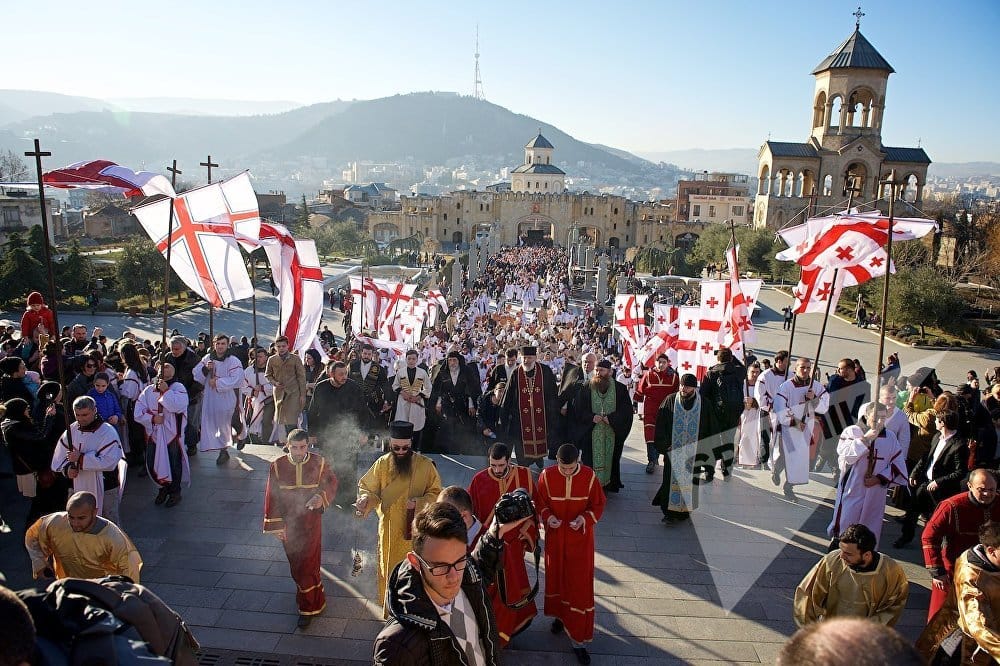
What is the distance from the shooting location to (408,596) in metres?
2.44

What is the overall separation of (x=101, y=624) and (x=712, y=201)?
74.3 meters

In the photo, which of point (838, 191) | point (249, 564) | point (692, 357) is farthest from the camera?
point (838, 191)

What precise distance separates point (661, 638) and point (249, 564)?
3.19 meters

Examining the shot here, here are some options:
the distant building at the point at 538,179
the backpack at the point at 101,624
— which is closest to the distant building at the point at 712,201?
the distant building at the point at 538,179

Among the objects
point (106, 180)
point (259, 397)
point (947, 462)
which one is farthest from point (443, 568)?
point (106, 180)

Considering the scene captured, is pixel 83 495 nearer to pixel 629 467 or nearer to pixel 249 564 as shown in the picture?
pixel 249 564

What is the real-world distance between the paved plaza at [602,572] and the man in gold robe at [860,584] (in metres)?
1.00

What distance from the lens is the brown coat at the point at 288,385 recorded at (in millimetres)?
7031

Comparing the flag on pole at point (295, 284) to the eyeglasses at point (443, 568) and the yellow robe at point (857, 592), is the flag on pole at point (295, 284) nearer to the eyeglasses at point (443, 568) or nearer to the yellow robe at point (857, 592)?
the eyeglasses at point (443, 568)

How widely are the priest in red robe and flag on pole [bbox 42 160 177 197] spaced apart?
5509 mm

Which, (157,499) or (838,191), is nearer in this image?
(157,499)

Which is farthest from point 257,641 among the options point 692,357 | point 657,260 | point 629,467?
point 657,260

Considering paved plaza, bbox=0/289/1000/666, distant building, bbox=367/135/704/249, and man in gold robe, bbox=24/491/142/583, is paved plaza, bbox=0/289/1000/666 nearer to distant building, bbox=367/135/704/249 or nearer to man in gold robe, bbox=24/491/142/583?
man in gold robe, bbox=24/491/142/583

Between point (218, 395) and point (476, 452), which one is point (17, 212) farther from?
point (476, 452)
